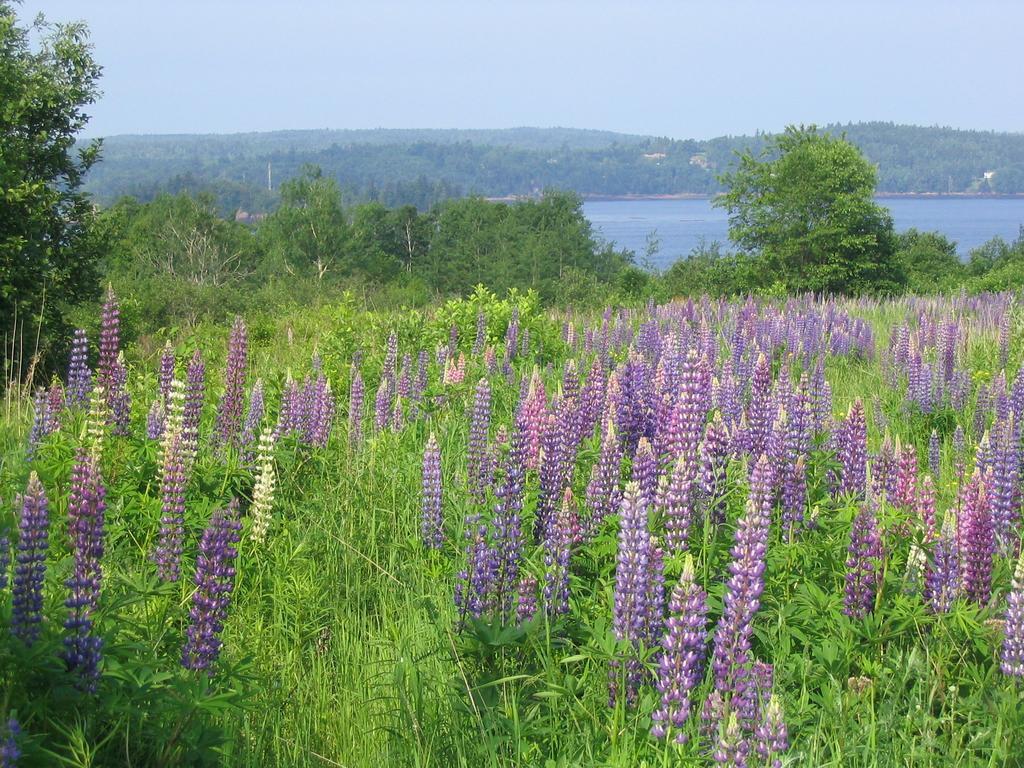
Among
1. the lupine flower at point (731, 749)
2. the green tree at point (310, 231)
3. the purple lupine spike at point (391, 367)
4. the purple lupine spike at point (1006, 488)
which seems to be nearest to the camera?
the lupine flower at point (731, 749)

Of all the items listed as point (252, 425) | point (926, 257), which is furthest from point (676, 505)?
point (926, 257)

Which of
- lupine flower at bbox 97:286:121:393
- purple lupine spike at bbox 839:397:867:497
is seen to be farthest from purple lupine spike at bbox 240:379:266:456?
purple lupine spike at bbox 839:397:867:497

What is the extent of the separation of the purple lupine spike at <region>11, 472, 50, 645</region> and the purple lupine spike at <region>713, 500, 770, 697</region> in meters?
1.83

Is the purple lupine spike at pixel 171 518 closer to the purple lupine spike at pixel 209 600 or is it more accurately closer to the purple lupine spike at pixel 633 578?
the purple lupine spike at pixel 209 600

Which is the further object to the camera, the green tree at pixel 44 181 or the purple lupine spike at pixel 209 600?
the green tree at pixel 44 181

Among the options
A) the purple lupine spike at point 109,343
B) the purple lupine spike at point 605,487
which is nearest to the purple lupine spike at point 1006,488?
the purple lupine spike at point 605,487

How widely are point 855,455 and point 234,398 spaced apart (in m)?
3.18

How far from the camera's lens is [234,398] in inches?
215

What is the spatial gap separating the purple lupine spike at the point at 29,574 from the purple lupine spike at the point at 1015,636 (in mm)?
2765

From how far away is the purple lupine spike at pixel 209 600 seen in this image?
9.80ft

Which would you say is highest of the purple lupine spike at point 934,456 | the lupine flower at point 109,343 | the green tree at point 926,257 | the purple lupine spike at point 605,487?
the lupine flower at point 109,343

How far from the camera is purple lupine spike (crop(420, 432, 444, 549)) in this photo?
4.33m

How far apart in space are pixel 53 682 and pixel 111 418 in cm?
290

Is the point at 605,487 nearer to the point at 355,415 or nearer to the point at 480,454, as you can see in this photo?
the point at 480,454
